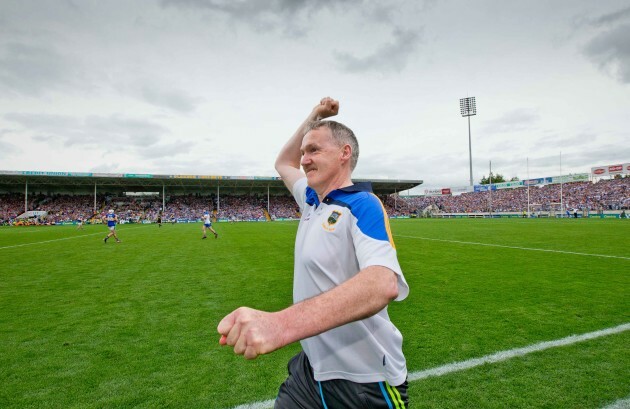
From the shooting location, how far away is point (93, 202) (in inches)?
2391

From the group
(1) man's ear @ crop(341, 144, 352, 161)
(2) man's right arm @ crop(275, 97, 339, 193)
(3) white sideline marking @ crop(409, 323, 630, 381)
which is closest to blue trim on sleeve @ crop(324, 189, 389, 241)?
(1) man's ear @ crop(341, 144, 352, 161)

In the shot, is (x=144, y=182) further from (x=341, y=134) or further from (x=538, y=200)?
(x=538, y=200)

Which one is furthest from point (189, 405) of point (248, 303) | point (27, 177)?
point (27, 177)

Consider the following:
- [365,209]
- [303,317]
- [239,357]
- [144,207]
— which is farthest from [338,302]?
[144,207]

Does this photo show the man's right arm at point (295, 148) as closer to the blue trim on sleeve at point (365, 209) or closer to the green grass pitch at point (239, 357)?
the blue trim on sleeve at point (365, 209)

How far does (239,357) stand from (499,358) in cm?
327

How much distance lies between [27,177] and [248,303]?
210 ft

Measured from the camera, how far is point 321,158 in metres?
1.85

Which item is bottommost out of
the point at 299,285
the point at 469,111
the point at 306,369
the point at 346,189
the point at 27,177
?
the point at 306,369

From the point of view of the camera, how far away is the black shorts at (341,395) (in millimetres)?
1637

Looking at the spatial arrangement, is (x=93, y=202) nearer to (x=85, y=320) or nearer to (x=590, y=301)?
(x=85, y=320)

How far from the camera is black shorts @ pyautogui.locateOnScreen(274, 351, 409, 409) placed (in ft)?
5.37

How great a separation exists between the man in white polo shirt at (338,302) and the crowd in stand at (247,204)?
185 ft

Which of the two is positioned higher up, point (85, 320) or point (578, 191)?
point (578, 191)
